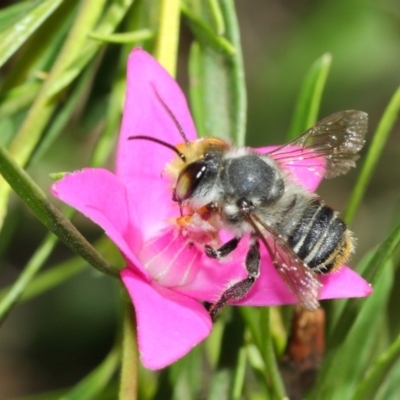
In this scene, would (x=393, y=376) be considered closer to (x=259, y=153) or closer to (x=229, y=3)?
(x=259, y=153)

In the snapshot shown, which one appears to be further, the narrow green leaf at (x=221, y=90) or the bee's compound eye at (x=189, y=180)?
the narrow green leaf at (x=221, y=90)

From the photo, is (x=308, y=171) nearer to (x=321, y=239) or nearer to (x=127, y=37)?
(x=321, y=239)

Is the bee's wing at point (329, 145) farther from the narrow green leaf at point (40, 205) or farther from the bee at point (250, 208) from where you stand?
the narrow green leaf at point (40, 205)

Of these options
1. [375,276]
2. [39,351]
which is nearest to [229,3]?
[375,276]

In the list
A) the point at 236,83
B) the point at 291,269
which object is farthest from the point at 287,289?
the point at 236,83

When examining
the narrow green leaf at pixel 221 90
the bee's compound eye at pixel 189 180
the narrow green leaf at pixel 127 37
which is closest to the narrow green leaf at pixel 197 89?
the narrow green leaf at pixel 221 90

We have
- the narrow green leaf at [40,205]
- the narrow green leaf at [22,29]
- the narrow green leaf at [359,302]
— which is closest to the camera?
the narrow green leaf at [40,205]

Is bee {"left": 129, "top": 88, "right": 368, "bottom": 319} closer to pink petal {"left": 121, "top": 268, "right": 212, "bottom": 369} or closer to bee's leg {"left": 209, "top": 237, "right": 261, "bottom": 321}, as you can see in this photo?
bee's leg {"left": 209, "top": 237, "right": 261, "bottom": 321}

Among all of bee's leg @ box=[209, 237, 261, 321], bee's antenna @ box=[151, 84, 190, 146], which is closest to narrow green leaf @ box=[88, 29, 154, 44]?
bee's antenna @ box=[151, 84, 190, 146]
